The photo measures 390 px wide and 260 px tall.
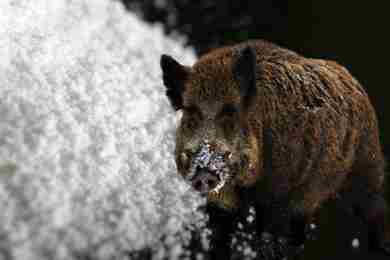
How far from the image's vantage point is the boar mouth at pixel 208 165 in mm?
3039

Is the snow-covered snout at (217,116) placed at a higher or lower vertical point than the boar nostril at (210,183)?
higher

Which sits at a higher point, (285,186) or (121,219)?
(285,186)

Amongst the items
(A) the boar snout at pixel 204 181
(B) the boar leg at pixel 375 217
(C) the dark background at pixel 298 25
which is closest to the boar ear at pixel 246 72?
(A) the boar snout at pixel 204 181

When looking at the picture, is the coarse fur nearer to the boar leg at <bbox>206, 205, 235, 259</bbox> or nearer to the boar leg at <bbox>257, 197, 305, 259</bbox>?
the boar leg at <bbox>257, 197, 305, 259</bbox>

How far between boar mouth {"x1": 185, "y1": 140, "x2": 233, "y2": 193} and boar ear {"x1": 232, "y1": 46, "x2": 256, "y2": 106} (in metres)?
0.49

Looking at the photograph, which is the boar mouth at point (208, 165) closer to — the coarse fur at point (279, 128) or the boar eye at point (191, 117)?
the coarse fur at point (279, 128)

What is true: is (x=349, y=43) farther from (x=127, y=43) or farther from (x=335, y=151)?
(x=335, y=151)

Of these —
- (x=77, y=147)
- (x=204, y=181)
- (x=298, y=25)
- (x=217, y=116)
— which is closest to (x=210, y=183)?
(x=204, y=181)

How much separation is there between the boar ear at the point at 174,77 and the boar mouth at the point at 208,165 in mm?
552

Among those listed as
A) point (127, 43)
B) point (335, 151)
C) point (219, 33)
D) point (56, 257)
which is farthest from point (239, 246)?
point (219, 33)

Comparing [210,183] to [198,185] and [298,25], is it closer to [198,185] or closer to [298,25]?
[198,185]

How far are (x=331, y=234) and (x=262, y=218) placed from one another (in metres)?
1.15

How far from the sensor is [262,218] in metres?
4.30

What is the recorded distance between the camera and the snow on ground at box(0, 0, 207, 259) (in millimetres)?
3949
